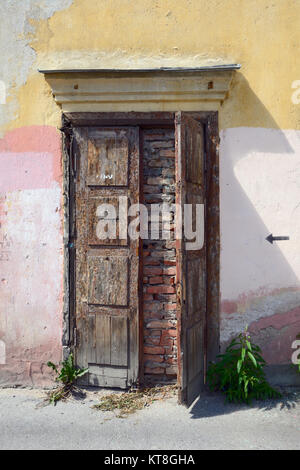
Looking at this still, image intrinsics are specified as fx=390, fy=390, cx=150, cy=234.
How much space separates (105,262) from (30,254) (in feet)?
2.50

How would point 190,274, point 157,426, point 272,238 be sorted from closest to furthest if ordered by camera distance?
1. point 157,426
2. point 190,274
3. point 272,238

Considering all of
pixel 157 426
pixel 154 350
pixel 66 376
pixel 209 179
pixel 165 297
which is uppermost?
pixel 209 179

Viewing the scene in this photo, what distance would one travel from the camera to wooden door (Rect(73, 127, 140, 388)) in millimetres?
3609

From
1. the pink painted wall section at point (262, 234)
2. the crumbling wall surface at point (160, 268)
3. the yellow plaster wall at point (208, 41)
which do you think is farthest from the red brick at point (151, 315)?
the yellow plaster wall at point (208, 41)

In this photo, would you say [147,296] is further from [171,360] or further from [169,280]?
[171,360]

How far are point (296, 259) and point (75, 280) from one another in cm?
208

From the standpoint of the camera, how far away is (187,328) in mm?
3162

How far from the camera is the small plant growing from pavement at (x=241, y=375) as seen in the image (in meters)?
3.33

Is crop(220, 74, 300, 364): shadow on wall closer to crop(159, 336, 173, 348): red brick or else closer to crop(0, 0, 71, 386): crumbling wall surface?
crop(159, 336, 173, 348): red brick

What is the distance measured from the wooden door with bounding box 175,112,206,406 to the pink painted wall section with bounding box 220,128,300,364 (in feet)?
0.81

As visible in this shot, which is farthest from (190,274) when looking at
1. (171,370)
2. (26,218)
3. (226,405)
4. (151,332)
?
(26,218)

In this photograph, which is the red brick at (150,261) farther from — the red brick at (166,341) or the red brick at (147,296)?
the red brick at (166,341)

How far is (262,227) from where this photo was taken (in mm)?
3621

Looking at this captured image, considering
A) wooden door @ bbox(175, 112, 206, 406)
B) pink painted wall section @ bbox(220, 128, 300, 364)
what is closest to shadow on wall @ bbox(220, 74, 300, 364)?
pink painted wall section @ bbox(220, 128, 300, 364)
